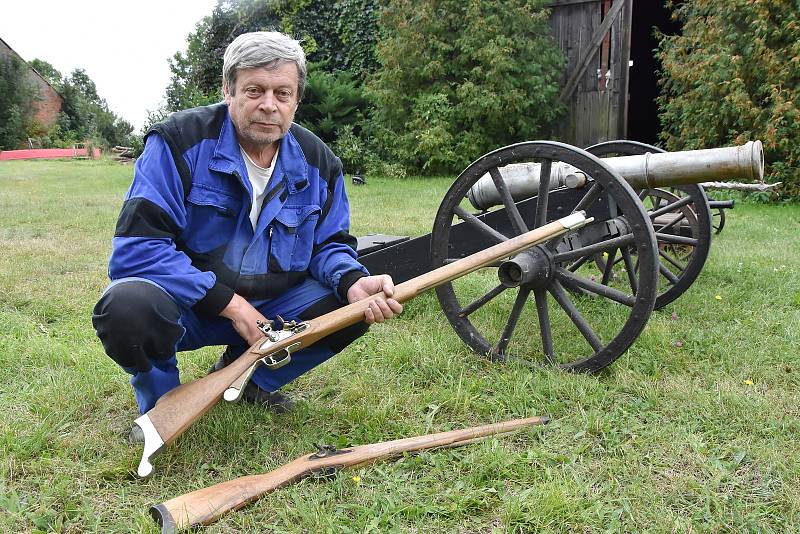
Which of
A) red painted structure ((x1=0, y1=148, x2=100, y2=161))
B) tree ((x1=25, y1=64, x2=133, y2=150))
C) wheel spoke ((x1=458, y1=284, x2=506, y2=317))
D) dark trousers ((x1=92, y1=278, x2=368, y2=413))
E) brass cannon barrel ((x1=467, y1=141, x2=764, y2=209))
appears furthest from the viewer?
tree ((x1=25, y1=64, x2=133, y2=150))

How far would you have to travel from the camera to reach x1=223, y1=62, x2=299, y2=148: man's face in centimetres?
245

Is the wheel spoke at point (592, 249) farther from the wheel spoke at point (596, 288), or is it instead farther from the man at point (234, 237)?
the man at point (234, 237)

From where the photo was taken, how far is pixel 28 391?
3.09m

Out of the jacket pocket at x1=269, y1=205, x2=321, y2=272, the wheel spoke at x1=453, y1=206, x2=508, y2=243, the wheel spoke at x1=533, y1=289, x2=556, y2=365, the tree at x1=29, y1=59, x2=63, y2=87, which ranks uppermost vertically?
the tree at x1=29, y1=59, x2=63, y2=87

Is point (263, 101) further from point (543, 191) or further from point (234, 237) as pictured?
point (543, 191)

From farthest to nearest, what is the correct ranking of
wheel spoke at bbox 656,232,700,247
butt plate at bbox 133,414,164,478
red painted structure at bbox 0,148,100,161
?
red painted structure at bbox 0,148,100,161 → wheel spoke at bbox 656,232,700,247 → butt plate at bbox 133,414,164,478

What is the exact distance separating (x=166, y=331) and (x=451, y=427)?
1.25 meters

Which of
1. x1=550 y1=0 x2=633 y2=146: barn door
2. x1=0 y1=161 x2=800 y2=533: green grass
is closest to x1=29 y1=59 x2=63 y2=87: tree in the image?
x1=550 y1=0 x2=633 y2=146: barn door

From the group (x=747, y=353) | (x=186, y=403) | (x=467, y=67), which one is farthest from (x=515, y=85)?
(x=186, y=403)

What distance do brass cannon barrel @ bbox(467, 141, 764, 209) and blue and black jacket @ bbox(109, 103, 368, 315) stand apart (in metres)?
1.33

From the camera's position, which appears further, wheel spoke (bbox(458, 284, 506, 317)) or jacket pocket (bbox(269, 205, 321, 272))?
wheel spoke (bbox(458, 284, 506, 317))

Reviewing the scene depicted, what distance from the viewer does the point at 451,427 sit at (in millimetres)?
2846

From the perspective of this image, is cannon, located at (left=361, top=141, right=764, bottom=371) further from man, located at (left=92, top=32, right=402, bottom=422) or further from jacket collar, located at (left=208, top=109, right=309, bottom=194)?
jacket collar, located at (left=208, top=109, right=309, bottom=194)

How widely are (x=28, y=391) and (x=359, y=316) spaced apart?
1737 millimetres
